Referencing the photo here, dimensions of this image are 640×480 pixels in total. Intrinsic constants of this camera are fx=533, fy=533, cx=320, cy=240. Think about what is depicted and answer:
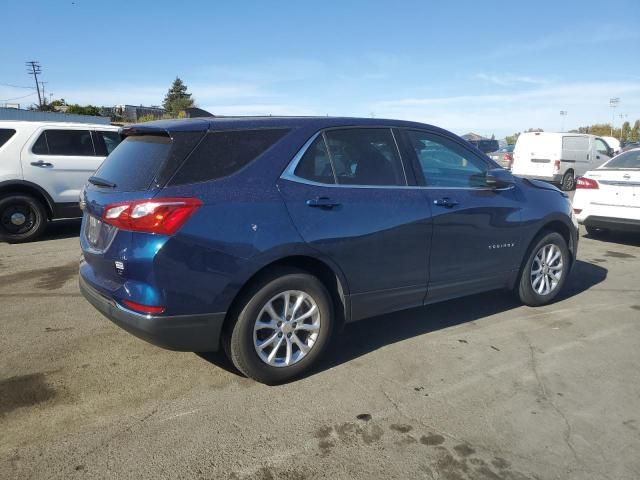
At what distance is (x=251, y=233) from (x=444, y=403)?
159 centimetres

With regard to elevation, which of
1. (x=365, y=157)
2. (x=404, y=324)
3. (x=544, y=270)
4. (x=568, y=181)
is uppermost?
(x=365, y=157)

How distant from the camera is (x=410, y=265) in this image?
4.00 metres

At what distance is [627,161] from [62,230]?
9232 millimetres

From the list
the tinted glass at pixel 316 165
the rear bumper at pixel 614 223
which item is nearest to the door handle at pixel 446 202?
the tinted glass at pixel 316 165

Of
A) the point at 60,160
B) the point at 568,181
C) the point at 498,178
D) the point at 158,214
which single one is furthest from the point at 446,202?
the point at 568,181

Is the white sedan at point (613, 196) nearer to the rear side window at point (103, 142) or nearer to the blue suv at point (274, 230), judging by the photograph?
the blue suv at point (274, 230)

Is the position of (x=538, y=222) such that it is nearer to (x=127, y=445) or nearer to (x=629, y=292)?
(x=629, y=292)

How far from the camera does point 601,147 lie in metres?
19.2

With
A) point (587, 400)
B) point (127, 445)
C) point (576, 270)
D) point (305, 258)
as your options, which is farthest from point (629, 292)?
point (127, 445)

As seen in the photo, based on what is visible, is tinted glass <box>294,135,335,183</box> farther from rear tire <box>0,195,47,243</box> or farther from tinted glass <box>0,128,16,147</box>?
tinted glass <box>0,128,16,147</box>

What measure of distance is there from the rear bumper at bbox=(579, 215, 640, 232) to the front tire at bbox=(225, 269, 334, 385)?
19.4 ft

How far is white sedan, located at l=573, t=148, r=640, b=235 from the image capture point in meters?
7.61

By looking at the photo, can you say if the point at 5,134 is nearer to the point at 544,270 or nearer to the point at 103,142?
the point at 103,142

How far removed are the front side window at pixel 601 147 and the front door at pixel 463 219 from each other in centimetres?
1624
